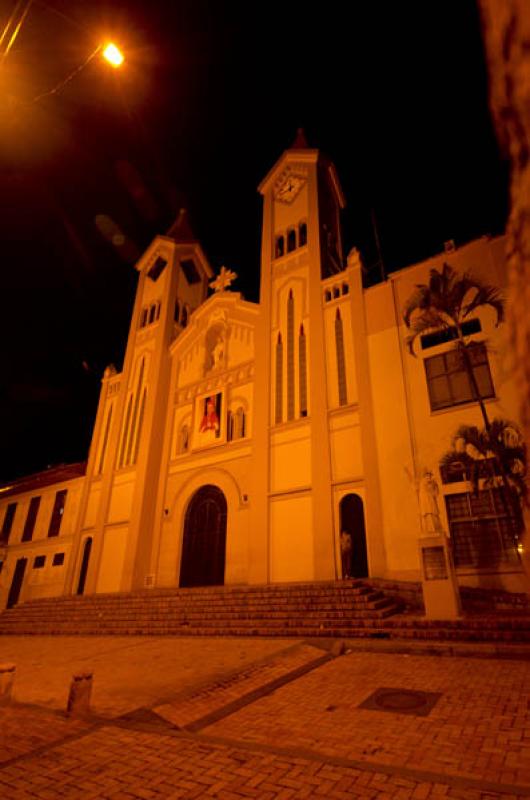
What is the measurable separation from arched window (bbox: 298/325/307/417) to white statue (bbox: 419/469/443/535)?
672 centimetres

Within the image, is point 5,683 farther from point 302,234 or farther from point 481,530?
point 302,234

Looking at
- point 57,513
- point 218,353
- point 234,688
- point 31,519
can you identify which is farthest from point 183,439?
point 234,688

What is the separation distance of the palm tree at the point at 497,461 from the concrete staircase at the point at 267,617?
266cm

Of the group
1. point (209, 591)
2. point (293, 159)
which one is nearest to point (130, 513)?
point (209, 591)

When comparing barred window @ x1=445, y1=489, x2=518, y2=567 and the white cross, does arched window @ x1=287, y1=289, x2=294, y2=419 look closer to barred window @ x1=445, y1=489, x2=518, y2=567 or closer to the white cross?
the white cross

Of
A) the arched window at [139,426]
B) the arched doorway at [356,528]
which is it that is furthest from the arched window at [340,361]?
the arched window at [139,426]

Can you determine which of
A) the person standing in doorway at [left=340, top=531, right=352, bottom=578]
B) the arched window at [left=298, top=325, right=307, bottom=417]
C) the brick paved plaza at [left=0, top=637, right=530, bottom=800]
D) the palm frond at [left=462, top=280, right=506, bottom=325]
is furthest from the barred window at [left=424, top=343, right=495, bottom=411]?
the brick paved plaza at [left=0, top=637, right=530, bottom=800]

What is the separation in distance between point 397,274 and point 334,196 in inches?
424

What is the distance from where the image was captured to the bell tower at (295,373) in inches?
565

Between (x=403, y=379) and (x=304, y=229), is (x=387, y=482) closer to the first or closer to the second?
(x=403, y=379)

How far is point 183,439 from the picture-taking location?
20.0 meters

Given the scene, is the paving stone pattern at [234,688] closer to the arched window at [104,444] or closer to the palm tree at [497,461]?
the palm tree at [497,461]

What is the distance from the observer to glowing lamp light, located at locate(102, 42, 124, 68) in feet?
23.2

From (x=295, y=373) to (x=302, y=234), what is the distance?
788 cm
